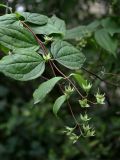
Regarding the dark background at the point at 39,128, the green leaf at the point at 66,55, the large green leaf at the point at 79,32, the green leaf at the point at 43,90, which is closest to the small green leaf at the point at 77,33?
the large green leaf at the point at 79,32

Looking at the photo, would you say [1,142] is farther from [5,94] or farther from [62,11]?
[62,11]

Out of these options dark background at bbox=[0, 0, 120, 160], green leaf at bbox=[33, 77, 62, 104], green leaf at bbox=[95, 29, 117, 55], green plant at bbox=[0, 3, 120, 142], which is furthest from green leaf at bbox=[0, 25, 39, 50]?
dark background at bbox=[0, 0, 120, 160]

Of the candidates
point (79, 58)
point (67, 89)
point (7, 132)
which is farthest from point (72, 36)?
point (7, 132)

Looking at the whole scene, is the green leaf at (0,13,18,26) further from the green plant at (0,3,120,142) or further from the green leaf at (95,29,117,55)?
the green leaf at (95,29,117,55)

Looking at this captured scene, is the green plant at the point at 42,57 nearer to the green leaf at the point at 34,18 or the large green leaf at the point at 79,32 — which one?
the green leaf at the point at 34,18

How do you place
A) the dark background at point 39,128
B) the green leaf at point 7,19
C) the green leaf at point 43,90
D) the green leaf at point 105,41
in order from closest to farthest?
the green leaf at point 43,90 → the green leaf at point 7,19 → the green leaf at point 105,41 → the dark background at point 39,128
